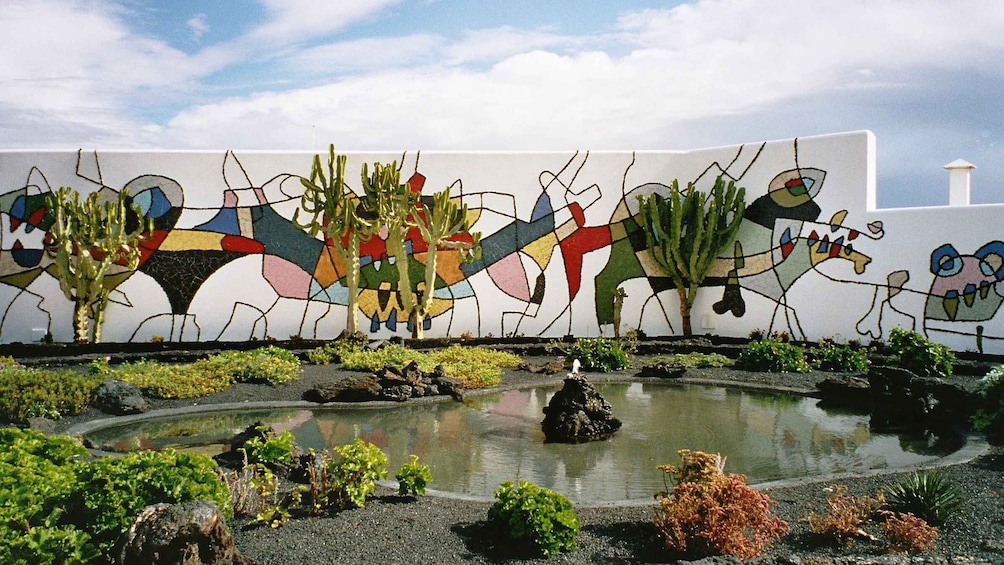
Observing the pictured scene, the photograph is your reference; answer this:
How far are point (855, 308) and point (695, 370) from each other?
3317 mm

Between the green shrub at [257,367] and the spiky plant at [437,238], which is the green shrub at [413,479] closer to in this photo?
the green shrub at [257,367]

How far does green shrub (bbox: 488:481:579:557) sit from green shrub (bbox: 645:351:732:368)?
23.9 feet

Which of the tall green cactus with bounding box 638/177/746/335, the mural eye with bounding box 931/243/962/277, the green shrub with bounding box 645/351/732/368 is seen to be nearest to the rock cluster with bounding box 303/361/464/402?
the green shrub with bounding box 645/351/732/368

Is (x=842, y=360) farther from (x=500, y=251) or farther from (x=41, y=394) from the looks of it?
(x=41, y=394)

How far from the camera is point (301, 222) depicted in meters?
14.4

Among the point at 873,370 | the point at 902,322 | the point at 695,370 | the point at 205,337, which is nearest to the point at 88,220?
the point at 205,337

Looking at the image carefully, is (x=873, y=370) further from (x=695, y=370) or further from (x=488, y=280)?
(x=488, y=280)

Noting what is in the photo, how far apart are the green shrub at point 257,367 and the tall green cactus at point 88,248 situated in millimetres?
3406

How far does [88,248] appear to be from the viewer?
13.4 metres

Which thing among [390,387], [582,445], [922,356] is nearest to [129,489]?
[582,445]

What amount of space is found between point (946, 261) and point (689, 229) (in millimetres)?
3988

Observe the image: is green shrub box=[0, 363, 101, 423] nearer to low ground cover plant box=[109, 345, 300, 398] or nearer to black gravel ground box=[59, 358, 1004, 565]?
low ground cover plant box=[109, 345, 300, 398]

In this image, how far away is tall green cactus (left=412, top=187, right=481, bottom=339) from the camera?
45.6ft

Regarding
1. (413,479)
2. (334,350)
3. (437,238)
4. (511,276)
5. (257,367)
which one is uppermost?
(437,238)
